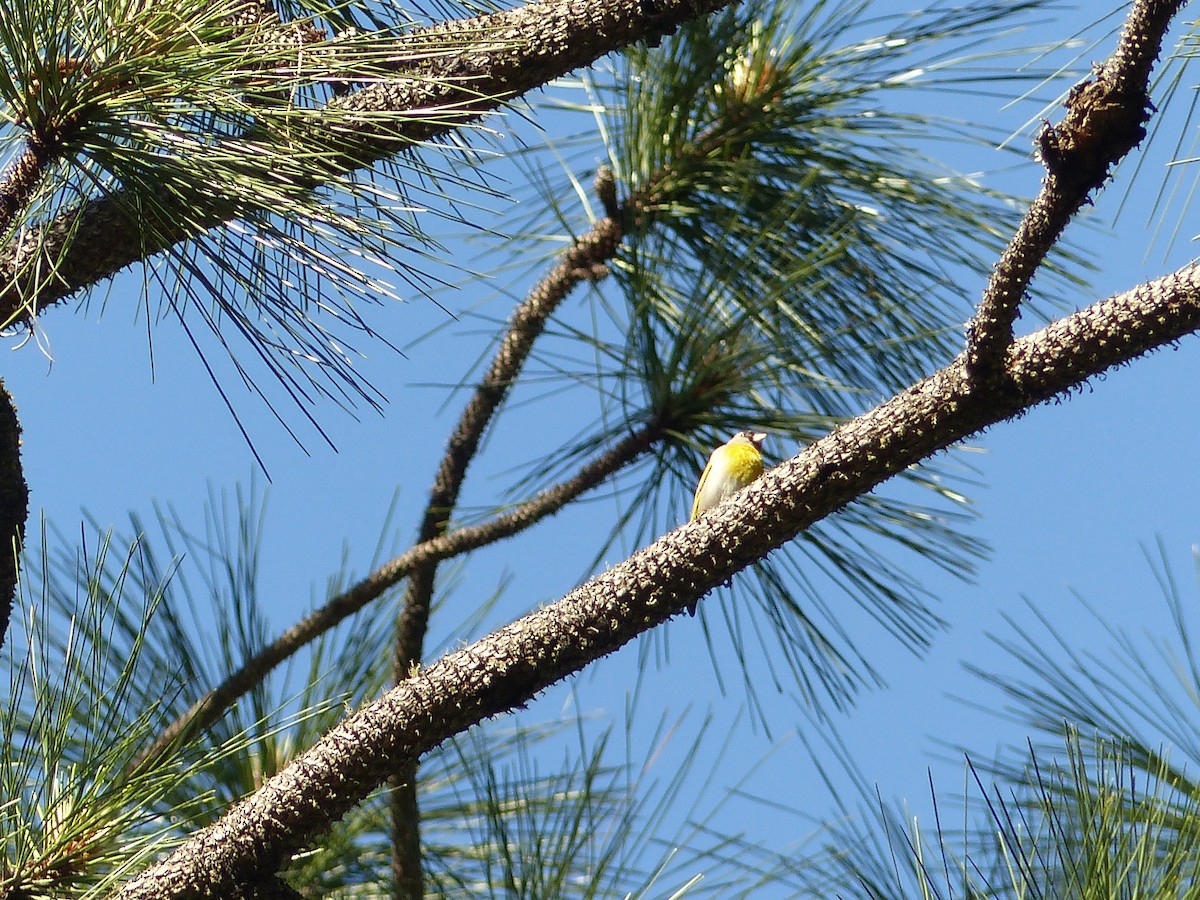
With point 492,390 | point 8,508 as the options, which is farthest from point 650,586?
point 492,390

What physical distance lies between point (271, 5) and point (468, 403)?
0.85 metres

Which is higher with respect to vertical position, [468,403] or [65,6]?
[468,403]

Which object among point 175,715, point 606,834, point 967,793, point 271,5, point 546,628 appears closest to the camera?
point 546,628

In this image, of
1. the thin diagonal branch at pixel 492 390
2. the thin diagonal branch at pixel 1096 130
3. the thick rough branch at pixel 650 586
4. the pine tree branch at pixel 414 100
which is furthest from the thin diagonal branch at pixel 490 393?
the thin diagonal branch at pixel 1096 130

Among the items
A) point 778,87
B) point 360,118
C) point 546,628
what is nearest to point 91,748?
point 546,628

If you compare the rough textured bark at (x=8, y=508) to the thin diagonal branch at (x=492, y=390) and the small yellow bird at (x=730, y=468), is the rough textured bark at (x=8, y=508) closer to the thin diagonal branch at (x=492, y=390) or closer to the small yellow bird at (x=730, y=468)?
the thin diagonal branch at (x=492, y=390)

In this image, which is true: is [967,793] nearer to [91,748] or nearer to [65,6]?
[91,748]

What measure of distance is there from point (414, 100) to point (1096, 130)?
2.20ft

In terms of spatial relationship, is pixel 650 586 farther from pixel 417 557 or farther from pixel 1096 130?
pixel 417 557

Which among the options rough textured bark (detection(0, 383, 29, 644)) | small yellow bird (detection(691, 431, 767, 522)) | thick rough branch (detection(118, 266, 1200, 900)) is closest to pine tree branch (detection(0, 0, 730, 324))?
rough textured bark (detection(0, 383, 29, 644))

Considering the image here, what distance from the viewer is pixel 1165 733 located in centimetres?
146

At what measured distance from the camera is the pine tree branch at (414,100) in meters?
1.16

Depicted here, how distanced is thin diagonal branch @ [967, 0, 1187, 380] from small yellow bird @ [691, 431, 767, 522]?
107 centimetres

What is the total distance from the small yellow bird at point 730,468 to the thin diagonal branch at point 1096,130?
1.07 metres
